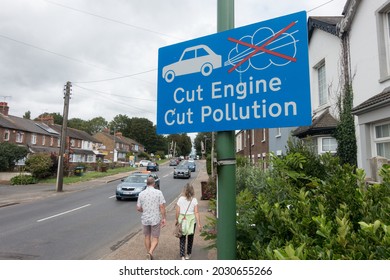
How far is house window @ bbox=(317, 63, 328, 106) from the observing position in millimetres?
11633

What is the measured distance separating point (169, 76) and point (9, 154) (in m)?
36.2

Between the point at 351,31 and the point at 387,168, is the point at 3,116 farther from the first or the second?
the point at 387,168

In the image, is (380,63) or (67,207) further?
(67,207)

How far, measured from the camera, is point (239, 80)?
1.81m

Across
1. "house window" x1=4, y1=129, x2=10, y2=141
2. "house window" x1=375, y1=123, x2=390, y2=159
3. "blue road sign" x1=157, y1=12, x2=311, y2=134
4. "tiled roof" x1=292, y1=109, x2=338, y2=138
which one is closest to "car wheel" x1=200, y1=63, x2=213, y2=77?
"blue road sign" x1=157, y1=12, x2=311, y2=134

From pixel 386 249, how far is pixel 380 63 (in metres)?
8.09

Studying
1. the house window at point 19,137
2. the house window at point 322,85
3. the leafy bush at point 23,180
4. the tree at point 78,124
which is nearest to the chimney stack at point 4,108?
the house window at point 19,137

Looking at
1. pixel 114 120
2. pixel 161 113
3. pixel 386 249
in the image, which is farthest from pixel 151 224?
pixel 114 120

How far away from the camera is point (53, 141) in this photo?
1925 inches

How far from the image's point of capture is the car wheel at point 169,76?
2.08m

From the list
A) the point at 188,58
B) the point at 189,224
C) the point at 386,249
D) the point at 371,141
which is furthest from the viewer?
the point at 371,141

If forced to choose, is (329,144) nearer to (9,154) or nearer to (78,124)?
(9,154)

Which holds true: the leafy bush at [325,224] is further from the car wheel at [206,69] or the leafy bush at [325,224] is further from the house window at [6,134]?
the house window at [6,134]

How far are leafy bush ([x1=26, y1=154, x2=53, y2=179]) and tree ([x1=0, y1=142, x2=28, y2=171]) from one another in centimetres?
507
